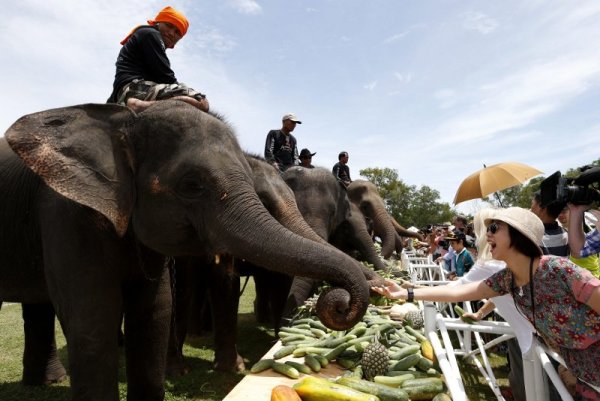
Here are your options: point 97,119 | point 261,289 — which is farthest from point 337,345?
point 261,289

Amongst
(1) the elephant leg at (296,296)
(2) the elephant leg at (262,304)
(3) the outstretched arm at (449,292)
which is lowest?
(2) the elephant leg at (262,304)

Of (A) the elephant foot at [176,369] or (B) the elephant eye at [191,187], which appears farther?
(A) the elephant foot at [176,369]

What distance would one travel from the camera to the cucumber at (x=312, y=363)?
3881 mm

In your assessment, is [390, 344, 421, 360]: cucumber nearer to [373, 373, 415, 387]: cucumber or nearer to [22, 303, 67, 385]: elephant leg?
[373, 373, 415, 387]: cucumber

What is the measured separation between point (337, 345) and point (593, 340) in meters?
2.38

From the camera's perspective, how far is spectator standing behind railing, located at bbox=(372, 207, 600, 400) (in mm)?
2342

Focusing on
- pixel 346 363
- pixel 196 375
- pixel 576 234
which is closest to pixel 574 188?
pixel 576 234

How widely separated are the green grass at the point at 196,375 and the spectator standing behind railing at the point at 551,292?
2951 mm

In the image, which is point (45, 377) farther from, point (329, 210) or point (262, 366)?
point (329, 210)

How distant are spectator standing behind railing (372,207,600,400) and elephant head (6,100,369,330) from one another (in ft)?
2.90

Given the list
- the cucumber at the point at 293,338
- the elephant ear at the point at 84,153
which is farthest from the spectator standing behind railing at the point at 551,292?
the elephant ear at the point at 84,153

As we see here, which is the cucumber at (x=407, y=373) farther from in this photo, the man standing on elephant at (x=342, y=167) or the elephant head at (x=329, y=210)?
the man standing on elephant at (x=342, y=167)

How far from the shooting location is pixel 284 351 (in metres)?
4.18

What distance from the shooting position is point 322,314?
8.88ft
